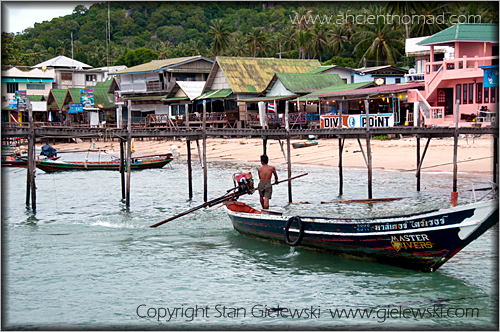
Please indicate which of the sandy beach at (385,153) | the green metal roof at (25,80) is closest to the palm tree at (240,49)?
the green metal roof at (25,80)

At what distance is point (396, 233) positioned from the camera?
Result: 12156mm

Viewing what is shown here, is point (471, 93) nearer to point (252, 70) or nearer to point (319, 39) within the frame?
point (252, 70)

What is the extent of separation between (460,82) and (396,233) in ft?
80.2

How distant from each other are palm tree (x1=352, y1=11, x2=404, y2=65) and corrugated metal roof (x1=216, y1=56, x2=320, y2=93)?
9522mm

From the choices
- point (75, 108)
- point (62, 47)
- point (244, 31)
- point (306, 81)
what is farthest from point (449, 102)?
point (62, 47)

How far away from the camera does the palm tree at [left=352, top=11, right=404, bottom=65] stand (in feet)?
Answer: 203

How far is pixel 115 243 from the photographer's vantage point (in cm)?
1686

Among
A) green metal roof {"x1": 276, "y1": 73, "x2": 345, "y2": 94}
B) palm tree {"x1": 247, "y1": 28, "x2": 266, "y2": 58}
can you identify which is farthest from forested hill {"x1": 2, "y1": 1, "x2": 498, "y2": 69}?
green metal roof {"x1": 276, "y1": 73, "x2": 345, "y2": 94}

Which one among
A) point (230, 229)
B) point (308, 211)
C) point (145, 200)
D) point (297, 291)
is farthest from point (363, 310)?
point (145, 200)

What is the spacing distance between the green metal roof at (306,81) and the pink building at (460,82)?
13.4 metres

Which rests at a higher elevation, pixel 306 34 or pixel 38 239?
pixel 306 34

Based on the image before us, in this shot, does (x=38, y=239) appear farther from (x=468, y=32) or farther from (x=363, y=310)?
(x=468, y=32)

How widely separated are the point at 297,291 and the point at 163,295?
121 inches

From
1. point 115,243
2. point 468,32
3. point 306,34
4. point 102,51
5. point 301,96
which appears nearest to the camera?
point 115,243
